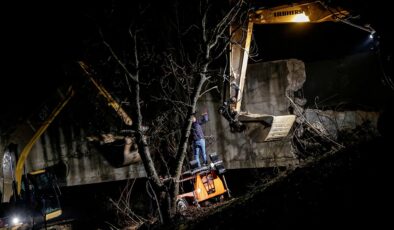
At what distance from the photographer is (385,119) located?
5.23 metres

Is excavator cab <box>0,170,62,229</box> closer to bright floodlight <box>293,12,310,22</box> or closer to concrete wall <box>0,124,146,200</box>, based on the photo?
concrete wall <box>0,124,146,200</box>

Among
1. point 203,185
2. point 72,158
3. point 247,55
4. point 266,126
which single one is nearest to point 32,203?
point 72,158

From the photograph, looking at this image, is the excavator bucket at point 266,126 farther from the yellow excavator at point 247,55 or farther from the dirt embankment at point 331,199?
the dirt embankment at point 331,199

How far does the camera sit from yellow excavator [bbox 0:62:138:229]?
9.95m

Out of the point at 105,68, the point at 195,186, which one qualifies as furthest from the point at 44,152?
the point at 195,186

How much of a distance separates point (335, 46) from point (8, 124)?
51.7ft

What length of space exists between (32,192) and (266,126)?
7936 millimetres

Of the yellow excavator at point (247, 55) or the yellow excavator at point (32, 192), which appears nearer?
the yellow excavator at point (247, 55)

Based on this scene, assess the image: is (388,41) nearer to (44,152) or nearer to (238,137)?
(238,137)

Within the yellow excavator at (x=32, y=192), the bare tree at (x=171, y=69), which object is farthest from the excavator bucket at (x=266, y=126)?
the yellow excavator at (x=32, y=192)

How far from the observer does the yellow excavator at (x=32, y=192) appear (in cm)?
995

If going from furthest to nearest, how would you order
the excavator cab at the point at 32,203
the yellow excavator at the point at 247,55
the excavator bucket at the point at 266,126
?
the excavator bucket at the point at 266,126
the excavator cab at the point at 32,203
the yellow excavator at the point at 247,55

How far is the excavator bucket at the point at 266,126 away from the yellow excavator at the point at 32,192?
13.8 ft

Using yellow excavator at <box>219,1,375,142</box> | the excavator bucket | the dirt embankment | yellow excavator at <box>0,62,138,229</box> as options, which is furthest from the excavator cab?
the excavator bucket
